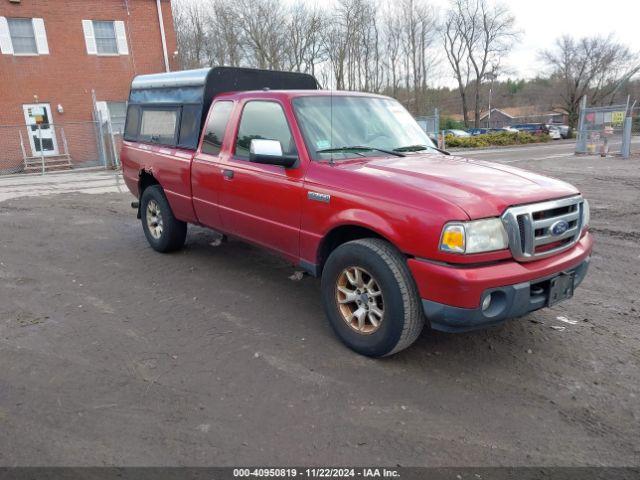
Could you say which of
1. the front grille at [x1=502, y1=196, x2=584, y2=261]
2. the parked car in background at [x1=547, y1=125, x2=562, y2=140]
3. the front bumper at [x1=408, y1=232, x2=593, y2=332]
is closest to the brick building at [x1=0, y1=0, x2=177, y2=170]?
the front bumper at [x1=408, y1=232, x2=593, y2=332]

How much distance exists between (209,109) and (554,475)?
4375 mm

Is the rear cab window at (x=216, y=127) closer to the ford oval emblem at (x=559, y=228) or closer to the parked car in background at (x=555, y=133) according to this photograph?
the ford oval emblem at (x=559, y=228)

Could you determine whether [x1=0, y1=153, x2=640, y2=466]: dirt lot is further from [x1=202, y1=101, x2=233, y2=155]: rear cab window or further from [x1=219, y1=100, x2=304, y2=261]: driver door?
[x1=202, y1=101, x2=233, y2=155]: rear cab window

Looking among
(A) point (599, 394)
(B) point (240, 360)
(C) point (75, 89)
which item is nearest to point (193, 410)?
(B) point (240, 360)

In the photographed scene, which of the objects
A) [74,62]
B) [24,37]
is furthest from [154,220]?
[24,37]

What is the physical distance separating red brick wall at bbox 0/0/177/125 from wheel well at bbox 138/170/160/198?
16829 millimetres

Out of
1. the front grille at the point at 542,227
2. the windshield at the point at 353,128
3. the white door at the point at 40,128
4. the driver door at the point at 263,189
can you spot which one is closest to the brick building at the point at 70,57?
the white door at the point at 40,128

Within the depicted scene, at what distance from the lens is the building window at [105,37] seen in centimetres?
2020

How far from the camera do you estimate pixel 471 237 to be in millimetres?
2883

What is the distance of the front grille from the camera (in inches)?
117

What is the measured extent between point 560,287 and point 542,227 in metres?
0.46

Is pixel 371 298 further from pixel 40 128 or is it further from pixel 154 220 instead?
pixel 40 128

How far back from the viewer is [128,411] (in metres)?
2.89

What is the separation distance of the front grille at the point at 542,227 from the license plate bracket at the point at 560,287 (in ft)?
0.58
